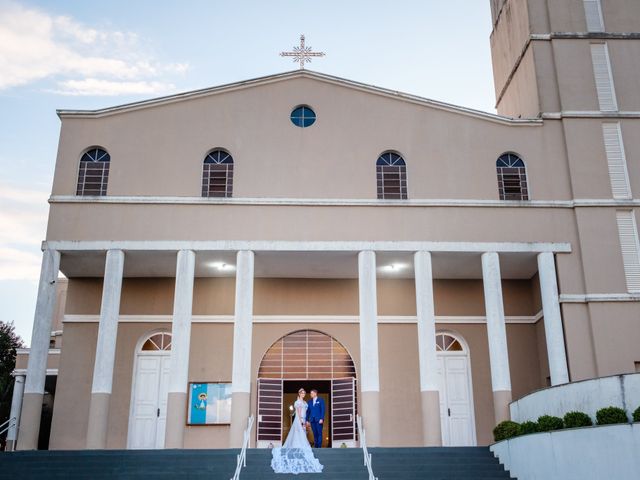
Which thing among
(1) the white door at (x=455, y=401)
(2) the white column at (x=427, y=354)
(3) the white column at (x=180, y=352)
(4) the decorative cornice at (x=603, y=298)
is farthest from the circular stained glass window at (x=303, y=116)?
(4) the decorative cornice at (x=603, y=298)

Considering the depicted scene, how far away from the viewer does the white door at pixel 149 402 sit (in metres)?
23.5

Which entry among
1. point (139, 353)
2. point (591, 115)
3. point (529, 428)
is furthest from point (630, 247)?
point (139, 353)

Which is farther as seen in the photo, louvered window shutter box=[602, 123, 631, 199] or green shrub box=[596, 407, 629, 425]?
louvered window shutter box=[602, 123, 631, 199]

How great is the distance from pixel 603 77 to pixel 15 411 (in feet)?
72.2

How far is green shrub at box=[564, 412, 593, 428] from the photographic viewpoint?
15.5 metres

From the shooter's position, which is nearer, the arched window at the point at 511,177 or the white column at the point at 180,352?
the white column at the point at 180,352

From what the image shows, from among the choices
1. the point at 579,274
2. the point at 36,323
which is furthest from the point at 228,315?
the point at 579,274

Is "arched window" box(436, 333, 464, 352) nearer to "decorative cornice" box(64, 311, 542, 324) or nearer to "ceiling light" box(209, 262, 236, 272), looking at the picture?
"decorative cornice" box(64, 311, 542, 324)

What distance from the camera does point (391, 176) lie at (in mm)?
23234

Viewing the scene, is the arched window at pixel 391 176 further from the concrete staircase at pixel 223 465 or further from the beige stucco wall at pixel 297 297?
the concrete staircase at pixel 223 465

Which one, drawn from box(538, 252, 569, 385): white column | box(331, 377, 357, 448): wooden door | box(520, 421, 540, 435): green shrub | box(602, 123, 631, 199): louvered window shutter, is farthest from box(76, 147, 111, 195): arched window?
box(602, 123, 631, 199): louvered window shutter

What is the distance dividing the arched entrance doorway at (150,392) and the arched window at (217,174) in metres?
5.13

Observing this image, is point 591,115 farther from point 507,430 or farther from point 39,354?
point 39,354

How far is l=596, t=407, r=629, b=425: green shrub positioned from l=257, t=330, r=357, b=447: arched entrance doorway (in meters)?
9.84
